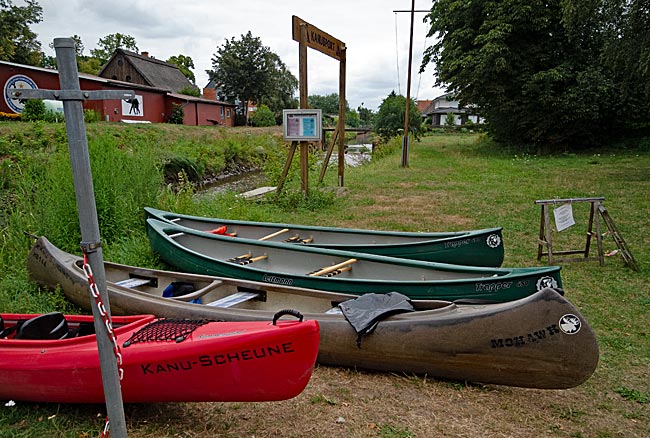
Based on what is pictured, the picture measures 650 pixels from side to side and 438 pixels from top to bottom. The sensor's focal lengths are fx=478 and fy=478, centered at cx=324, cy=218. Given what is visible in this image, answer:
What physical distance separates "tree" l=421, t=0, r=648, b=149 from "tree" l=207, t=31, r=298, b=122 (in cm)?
2695

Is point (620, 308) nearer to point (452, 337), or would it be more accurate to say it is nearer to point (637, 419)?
point (637, 419)

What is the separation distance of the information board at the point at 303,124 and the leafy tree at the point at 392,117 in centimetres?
2082

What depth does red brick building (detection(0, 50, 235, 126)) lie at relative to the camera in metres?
22.1

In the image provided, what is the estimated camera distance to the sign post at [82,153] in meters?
1.65

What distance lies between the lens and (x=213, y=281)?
164 inches

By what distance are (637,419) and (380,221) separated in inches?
237

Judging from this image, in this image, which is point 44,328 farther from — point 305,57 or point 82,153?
point 305,57

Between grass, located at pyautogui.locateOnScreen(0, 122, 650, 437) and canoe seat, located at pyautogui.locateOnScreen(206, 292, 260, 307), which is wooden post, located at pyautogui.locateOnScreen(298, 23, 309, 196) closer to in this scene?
grass, located at pyautogui.locateOnScreen(0, 122, 650, 437)

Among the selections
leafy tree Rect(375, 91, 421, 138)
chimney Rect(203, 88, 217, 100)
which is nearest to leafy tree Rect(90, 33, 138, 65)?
chimney Rect(203, 88, 217, 100)

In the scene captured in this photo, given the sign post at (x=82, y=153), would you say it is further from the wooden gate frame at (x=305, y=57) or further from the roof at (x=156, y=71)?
the roof at (x=156, y=71)

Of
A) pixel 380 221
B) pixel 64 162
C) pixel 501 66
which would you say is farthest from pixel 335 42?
pixel 501 66

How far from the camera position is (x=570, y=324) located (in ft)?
9.14

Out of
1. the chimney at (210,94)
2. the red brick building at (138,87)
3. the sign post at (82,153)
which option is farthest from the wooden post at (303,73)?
the chimney at (210,94)

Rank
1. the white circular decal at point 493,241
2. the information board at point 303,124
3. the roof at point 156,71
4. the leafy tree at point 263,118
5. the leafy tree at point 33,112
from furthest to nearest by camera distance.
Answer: the leafy tree at point 263,118
the roof at point 156,71
the leafy tree at point 33,112
the information board at point 303,124
the white circular decal at point 493,241
